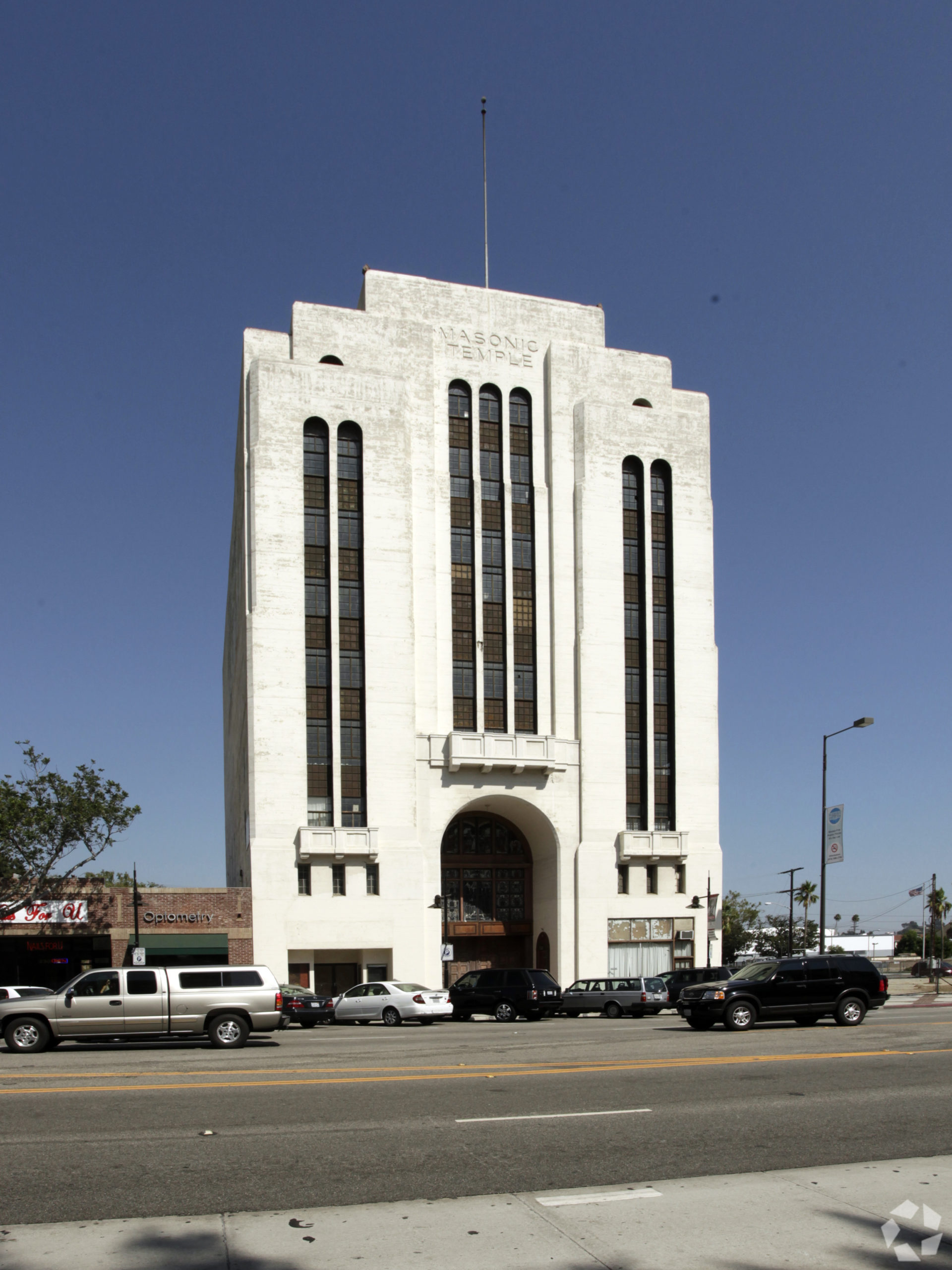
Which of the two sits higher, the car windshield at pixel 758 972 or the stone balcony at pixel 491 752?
the stone balcony at pixel 491 752

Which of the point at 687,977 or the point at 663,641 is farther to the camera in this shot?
the point at 663,641

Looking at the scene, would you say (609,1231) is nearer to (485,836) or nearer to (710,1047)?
(710,1047)

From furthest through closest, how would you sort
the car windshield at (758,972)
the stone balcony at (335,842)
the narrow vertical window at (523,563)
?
the narrow vertical window at (523,563), the stone balcony at (335,842), the car windshield at (758,972)

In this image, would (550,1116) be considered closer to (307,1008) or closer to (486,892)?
(307,1008)

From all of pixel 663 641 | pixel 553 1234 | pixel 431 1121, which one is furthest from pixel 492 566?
pixel 553 1234

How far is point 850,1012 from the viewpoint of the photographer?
26359mm

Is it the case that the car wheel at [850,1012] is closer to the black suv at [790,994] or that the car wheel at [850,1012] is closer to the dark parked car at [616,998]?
the black suv at [790,994]

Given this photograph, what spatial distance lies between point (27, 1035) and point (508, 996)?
1765 cm

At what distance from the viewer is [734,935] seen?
113 meters

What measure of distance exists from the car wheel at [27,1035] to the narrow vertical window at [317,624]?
26.0 metres

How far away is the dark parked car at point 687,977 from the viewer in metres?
38.2

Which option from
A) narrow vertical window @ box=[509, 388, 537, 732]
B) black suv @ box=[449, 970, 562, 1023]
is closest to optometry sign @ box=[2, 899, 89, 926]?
black suv @ box=[449, 970, 562, 1023]

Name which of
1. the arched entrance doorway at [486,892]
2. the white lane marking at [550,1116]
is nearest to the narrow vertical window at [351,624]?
the arched entrance doorway at [486,892]

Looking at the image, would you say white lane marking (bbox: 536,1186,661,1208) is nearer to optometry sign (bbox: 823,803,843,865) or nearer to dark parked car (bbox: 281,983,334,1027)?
dark parked car (bbox: 281,983,334,1027)
